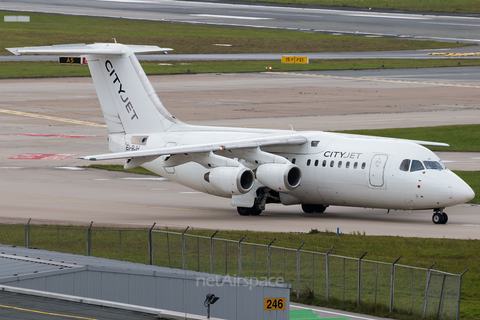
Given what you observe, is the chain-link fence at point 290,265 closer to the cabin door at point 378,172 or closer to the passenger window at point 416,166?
the cabin door at point 378,172

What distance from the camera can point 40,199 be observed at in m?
44.5

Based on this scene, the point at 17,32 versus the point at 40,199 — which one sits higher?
the point at 17,32

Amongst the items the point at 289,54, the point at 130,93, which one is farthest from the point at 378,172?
the point at 289,54

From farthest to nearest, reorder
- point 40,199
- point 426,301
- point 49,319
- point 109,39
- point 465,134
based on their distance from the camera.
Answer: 1. point 109,39
2. point 465,134
3. point 40,199
4. point 426,301
5. point 49,319

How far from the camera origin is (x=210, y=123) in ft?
238

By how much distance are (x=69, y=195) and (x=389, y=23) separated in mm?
132427

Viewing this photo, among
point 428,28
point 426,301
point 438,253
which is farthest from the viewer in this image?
point 428,28

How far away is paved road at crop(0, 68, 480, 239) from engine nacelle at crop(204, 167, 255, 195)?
1602 millimetres

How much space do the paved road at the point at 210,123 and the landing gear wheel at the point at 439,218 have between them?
0.31 meters

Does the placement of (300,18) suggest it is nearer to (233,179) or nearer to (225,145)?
(225,145)

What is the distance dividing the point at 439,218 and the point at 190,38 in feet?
360

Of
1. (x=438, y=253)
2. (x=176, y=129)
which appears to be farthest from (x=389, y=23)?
(x=438, y=253)

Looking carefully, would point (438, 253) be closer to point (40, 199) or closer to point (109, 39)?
point (40, 199)

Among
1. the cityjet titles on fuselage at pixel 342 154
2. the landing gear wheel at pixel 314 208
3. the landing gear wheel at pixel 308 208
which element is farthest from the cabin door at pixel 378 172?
the landing gear wheel at pixel 308 208
